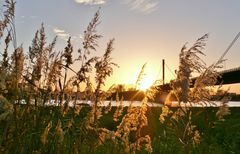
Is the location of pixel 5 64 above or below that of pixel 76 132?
above

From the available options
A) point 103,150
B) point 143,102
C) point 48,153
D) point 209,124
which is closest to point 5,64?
point 48,153

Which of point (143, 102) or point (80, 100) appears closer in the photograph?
point (143, 102)

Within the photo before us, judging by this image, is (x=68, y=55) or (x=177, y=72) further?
(x=68, y=55)

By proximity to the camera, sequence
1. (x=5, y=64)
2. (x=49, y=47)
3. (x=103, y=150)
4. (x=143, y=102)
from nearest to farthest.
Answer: (x=143, y=102), (x=5, y=64), (x=49, y=47), (x=103, y=150)

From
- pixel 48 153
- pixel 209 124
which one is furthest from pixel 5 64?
pixel 209 124

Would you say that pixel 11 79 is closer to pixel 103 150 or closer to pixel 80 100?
pixel 80 100

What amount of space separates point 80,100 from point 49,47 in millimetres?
752

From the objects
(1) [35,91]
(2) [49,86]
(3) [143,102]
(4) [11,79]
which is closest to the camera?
(4) [11,79]

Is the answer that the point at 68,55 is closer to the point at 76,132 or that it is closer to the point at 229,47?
the point at 76,132

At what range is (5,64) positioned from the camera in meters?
4.07

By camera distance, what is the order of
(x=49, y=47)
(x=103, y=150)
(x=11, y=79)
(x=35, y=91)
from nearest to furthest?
(x=11, y=79)
(x=35, y=91)
(x=49, y=47)
(x=103, y=150)

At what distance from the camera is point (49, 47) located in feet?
16.4

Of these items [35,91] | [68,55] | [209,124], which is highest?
[68,55]

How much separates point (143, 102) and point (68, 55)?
33.7 inches
